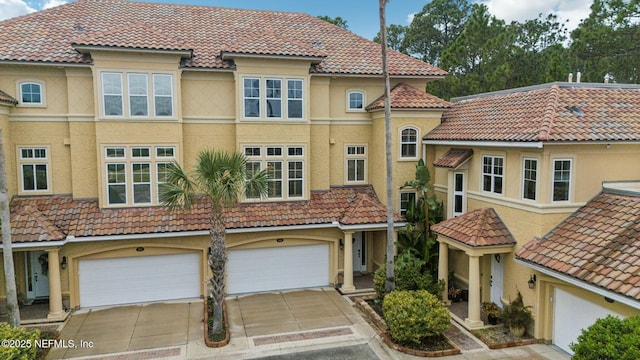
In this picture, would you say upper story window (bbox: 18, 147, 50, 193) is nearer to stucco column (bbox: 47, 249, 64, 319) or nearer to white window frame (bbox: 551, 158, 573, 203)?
stucco column (bbox: 47, 249, 64, 319)

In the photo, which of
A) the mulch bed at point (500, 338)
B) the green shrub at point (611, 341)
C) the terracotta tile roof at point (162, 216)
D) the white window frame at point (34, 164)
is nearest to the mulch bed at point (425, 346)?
the mulch bed at point (500, 338)

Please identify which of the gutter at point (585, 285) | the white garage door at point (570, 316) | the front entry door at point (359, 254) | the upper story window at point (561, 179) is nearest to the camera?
the gutter at point (585, 285)

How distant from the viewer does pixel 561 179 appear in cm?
1248

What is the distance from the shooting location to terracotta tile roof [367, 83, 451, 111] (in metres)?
17.7

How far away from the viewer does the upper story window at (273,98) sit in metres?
16.9

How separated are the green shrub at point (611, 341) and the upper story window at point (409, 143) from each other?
10.4 metres

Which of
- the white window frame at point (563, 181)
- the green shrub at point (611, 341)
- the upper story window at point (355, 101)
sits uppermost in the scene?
the upper story window at point (355, 101)

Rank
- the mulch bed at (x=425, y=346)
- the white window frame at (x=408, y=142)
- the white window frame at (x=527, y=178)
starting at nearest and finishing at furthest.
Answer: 1. the mulch bed at (x=425, y=346)
2. the white window frame at (x=527, y=178)
3. the white window frame at (x=408, y=142)

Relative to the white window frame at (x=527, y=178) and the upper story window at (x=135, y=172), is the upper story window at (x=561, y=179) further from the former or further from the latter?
the upper story window at (x=135, y=172)

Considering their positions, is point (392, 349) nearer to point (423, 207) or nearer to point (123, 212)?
point (423, 207)

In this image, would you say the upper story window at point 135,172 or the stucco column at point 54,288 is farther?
the upper story window at point 135,172

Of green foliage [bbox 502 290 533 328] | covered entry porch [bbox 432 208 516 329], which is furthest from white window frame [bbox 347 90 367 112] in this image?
green foliage [bbox 502 290 533 328]

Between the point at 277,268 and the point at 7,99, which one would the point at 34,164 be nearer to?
the point at 7,99

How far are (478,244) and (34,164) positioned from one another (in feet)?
50.7
